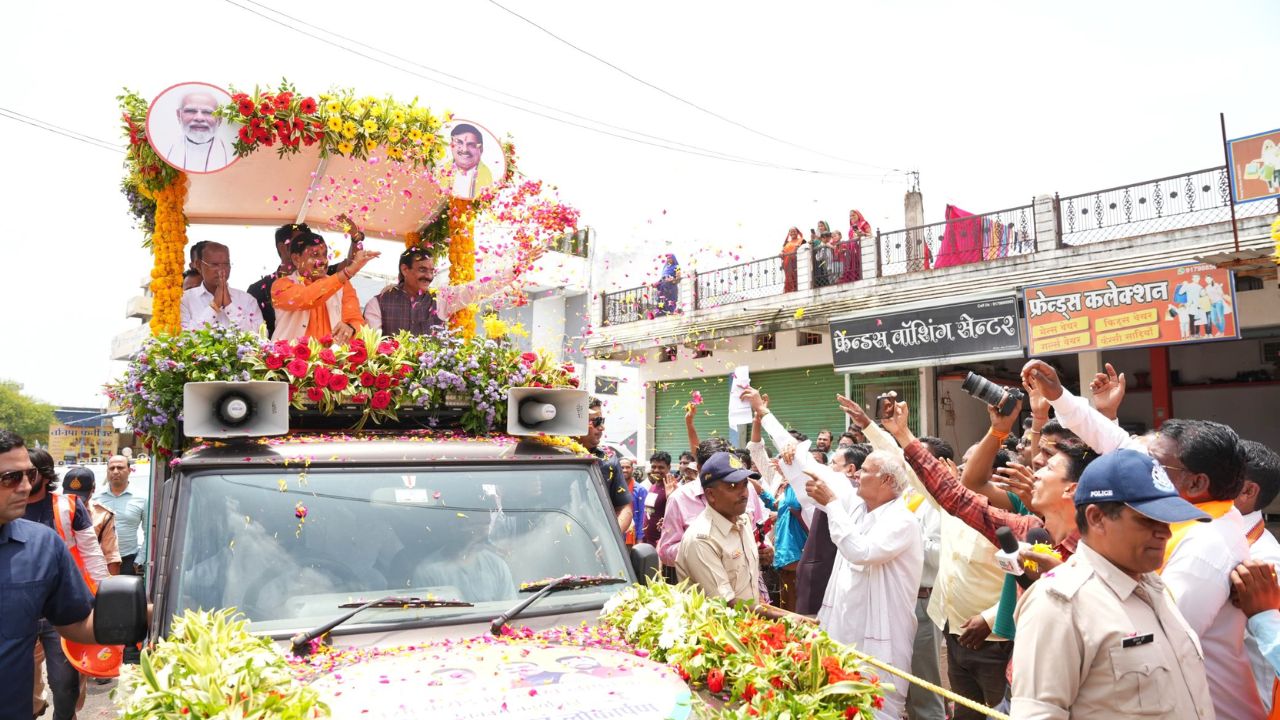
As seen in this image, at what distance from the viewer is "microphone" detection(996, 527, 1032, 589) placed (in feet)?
10.6

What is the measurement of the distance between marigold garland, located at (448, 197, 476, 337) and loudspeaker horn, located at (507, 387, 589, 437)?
1440 millimetres

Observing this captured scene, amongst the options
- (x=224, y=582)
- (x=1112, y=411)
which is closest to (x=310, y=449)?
(x=224, y=582)

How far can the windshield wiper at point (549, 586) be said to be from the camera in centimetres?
342

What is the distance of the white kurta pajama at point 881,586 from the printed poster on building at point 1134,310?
29.5 ft

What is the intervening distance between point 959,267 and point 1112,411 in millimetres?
11814

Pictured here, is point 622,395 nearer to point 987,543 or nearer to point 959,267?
point 959,267

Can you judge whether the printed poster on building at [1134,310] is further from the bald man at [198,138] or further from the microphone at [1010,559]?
the bald man at [198,138]

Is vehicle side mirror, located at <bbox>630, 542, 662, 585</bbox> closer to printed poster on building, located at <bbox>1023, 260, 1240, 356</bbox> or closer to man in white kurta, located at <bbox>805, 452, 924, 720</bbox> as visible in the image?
man in white kurta, located at <bbox>805, 452, 924, 720</bbox>

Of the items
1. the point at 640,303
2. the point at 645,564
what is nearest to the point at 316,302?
the point at 645,564

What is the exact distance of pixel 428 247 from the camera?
640 centimetres

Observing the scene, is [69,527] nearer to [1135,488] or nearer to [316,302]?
[316,302]

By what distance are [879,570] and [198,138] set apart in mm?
4560

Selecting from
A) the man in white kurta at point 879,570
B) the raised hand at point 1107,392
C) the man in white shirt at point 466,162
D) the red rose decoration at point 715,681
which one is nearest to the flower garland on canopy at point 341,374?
the man in white shirt at point 466,162

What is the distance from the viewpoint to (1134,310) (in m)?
12.2
